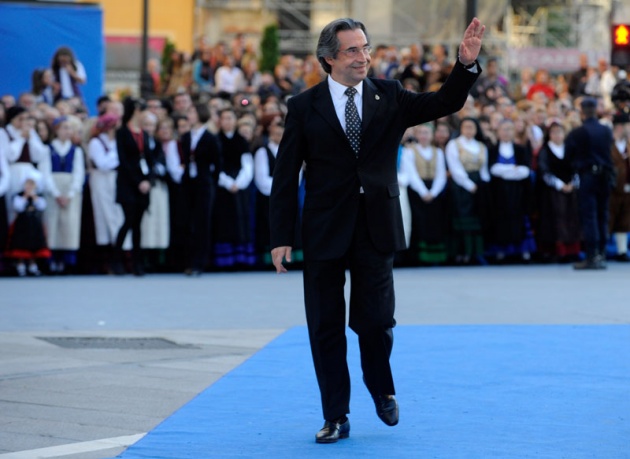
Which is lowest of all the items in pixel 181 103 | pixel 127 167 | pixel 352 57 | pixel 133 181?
pixel 133 181

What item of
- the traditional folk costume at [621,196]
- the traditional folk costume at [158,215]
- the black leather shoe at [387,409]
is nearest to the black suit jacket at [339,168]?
the black leather shoe at [387,409]

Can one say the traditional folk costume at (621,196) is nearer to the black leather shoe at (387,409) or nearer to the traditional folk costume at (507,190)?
the traditional folk costume at (507,190)

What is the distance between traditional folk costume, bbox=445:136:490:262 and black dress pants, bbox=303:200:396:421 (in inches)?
465

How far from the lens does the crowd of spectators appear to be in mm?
17156

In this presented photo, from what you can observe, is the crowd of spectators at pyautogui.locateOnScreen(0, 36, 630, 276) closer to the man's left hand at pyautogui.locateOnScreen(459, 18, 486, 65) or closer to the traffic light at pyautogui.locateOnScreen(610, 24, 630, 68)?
the traffic light at pyautogui.locateOnScreen(610, 24, 630, 68)

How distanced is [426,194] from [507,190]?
44.7 inches

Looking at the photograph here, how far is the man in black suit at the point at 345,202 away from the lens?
7.10 metres

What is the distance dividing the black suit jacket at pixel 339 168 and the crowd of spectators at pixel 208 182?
10.0m

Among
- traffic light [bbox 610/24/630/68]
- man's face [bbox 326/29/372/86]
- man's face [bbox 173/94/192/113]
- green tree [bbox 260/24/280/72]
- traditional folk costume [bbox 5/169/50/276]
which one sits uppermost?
green tree [bbox 260/24/280/72]

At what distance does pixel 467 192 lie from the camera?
19047mm

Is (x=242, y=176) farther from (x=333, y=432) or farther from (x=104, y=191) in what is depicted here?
(x=333, y=432)

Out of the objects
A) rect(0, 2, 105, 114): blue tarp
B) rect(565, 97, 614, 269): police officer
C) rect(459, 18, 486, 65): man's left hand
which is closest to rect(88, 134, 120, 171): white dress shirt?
rect(0, 2, 105, 114): blue tarp

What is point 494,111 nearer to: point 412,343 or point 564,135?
point 564,135

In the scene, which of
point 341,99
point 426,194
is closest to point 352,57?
point 341,99
